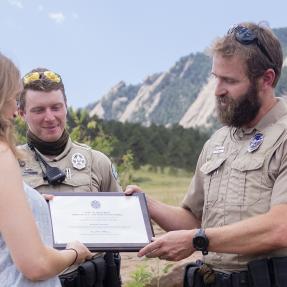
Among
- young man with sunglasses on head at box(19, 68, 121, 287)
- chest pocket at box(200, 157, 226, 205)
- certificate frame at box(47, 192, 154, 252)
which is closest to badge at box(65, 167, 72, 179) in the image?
young man with sunglasses on head at box(19, 68, 121, 287)

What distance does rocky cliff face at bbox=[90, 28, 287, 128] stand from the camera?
134 metres

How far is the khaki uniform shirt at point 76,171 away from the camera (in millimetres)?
4051

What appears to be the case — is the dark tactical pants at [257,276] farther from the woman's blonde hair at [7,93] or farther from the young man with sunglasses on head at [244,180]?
the woman's blonde hair at [7,93]

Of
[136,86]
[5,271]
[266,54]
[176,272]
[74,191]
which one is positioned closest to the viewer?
[5,271]

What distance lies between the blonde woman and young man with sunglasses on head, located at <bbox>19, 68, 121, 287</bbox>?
1.23 metres

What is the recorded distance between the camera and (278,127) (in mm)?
3479

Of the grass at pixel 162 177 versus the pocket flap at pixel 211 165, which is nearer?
the pocket flap at pixel 211 165

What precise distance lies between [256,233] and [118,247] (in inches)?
31.4

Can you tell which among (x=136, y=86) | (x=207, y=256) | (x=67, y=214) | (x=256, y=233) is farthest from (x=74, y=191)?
(x=136, y=86)

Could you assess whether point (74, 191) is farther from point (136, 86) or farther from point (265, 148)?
point (136, 86)

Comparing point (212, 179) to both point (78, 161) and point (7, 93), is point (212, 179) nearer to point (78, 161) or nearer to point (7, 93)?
point (78, 161)

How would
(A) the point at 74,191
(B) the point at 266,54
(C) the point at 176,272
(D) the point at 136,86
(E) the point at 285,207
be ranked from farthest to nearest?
(D) the point at 136,86
(C) the point at 176,272
(A) the point at 74,191
(B) the point at 266,54
(E) the point at 285,207

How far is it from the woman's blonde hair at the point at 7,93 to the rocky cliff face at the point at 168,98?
123 meters

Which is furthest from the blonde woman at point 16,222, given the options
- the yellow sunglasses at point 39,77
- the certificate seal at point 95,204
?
the yellow sunglasses at point 39,77
